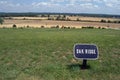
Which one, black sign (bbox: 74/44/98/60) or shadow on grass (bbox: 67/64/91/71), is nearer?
black sign (bbox: 74/44/98/60)

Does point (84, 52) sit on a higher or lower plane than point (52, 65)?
higher

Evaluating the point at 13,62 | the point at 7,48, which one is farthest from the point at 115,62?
the point at 7,48

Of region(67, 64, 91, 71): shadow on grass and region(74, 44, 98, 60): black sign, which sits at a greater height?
region(74, 44, 98, 60): black sign

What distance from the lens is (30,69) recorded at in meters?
→ 9.48

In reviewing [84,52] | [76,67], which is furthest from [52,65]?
[84,52]

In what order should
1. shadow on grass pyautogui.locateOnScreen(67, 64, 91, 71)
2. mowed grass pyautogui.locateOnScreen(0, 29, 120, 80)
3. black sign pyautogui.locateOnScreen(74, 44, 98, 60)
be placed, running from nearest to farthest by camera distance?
mowed grass pyautogui.locateOnScreen(0, 29, 120, 80), black sign pyautogui.locateOnScreen(74, 44, 98, 60), shadow on grass pyautogui.locateOnScreen(67, 64, 91, 71)

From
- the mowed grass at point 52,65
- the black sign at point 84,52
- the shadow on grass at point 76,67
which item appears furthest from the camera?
the shadow on grass at point 76,67

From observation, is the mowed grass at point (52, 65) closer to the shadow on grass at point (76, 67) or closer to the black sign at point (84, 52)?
the shadow on grass at point (76, 67)

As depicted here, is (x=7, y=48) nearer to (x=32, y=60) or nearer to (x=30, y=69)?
(x=32, y=60)

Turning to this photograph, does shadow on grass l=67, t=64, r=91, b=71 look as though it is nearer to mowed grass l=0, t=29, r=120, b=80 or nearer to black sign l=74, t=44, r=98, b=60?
mowed grass l=0, t=29, r=120, b=80

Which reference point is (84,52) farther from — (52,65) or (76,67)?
(52,65)

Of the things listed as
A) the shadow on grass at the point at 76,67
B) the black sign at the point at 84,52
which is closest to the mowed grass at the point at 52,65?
the shadow on grass at the point at 76,67

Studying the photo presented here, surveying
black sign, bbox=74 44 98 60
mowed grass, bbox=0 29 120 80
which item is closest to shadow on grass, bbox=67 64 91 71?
mowed grass, bbox=0 29 120 80

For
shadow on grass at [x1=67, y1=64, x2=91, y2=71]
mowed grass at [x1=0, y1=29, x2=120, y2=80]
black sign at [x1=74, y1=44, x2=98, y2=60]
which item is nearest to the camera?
mowed grass at [x1=0, y1=29, x2=120, y2=80]
